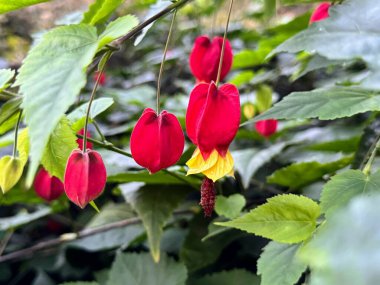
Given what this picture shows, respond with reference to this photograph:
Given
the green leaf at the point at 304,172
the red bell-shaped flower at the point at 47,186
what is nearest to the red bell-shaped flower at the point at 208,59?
the green leaf at the point at 304,172

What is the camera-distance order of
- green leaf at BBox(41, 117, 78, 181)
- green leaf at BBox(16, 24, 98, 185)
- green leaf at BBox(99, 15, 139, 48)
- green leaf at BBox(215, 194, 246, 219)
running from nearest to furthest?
1. green leaf at BBox(16, 24, 98, 185)
2. green leaf at BBox(99, 15, 139, 48)
3. green leaf at BBox(41, 117, 78, 181)
4. green leaf at BBox(215, 194, 246, 219)

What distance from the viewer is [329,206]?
582 millimetres

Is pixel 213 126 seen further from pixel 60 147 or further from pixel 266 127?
pixel 266 127

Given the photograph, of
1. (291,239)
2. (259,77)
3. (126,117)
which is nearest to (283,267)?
(291,239)

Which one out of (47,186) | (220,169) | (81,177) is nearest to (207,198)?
(220,169)

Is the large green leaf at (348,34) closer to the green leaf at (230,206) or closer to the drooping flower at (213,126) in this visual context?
the drooping flower at (213,126)

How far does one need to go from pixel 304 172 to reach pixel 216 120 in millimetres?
288

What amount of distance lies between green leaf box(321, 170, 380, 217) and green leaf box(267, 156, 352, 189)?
0.94ft

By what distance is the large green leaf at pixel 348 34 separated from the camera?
21.5 inches

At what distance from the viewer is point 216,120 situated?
70 centimetres

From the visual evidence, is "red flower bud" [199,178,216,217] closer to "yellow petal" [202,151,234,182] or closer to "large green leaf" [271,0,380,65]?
"yellow petal" [202,151,234,182]

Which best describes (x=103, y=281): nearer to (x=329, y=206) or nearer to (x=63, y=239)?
(x=63, y=239)

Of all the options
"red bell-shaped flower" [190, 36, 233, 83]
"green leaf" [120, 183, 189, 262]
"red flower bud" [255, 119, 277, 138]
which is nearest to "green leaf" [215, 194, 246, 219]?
"green leaf" [120, 183, 189, 262]

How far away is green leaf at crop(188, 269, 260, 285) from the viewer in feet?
3.02
